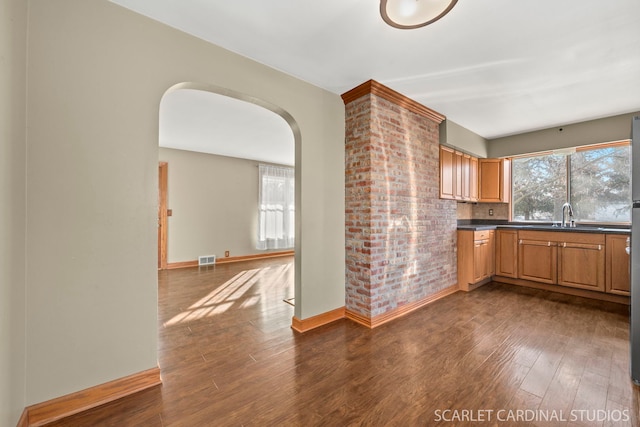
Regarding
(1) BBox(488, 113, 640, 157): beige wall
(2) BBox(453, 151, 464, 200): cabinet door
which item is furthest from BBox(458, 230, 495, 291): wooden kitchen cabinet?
(1) BBox(488, 113, 640, 157): beige wall

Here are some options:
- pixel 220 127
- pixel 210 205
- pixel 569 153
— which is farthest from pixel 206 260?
pixel 569 153

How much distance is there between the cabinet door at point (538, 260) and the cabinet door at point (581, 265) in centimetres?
7

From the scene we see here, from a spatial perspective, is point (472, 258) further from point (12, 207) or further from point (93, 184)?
point (12, 207)

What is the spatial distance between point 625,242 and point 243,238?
6372 millimetres

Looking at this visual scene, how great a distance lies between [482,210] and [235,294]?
4618mm

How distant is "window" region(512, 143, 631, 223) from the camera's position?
12.1ft

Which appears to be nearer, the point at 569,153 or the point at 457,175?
the point at 457,175

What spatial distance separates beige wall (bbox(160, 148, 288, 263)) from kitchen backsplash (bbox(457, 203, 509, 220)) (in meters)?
4.54

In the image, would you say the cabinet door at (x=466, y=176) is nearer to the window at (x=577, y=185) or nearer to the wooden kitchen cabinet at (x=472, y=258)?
the wooden kitchen cabinet at (x=472, y=258)

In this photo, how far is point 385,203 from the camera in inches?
110

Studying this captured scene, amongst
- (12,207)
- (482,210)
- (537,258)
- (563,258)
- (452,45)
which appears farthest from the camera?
(482,210)

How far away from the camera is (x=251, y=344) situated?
2271 mm

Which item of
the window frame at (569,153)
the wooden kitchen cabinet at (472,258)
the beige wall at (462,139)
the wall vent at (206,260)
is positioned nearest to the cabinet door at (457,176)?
the beige wall at (462,139)

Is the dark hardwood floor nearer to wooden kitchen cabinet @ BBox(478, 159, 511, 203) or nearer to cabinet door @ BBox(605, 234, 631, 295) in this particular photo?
cabinet door @ BBox(605, 234, 631, 295)
